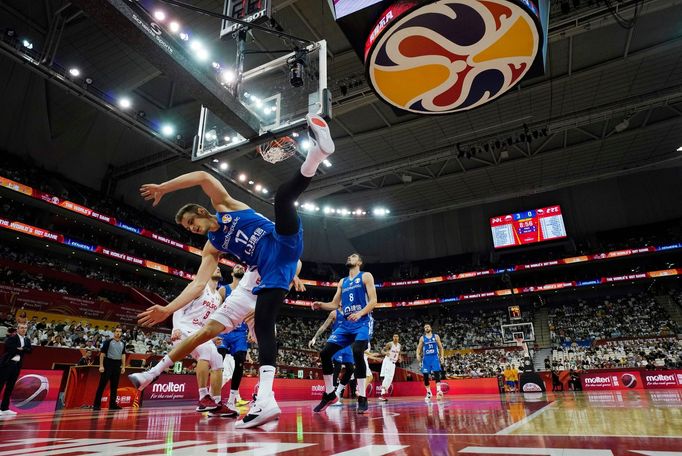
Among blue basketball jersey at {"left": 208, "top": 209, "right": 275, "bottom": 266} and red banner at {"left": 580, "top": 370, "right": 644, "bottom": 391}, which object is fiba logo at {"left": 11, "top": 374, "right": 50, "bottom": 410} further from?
red banner at {"left": 580, "top": 370, "right": 644, "bottom": 391}

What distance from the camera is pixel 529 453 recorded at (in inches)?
63.9

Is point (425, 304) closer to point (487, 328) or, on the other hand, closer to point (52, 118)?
point (487, 328)

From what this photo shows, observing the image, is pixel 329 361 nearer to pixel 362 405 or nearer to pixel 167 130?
pixel 362 405

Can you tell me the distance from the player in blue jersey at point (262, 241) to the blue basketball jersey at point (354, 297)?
2.77 m

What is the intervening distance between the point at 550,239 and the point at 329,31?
21908 mm

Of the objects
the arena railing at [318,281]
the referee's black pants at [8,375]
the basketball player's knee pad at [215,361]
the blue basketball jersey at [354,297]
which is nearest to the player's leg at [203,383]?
the basketball player's knee pad at [215,361]

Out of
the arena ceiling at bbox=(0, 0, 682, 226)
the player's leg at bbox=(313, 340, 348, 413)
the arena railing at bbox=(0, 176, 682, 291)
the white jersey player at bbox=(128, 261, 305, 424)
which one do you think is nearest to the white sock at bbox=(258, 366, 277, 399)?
the white jersey player at bbox=(128, 261, 305, 424)

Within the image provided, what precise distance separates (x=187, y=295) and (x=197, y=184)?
37.6 inches

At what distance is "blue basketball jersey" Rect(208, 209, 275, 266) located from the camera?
3.34 metres

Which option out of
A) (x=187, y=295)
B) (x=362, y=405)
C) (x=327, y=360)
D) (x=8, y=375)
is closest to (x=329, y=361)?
(x=327, y=360)

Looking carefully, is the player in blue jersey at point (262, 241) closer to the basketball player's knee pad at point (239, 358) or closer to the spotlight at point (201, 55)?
the spotlight at point (201, 55)

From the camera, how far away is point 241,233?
335 cm

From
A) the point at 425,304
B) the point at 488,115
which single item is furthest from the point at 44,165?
the point at 425,304

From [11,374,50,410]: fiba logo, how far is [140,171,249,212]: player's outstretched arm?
8.12m
